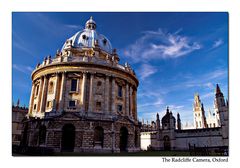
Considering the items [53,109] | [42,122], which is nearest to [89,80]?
[53,109]

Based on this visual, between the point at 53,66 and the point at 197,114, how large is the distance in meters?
59.3

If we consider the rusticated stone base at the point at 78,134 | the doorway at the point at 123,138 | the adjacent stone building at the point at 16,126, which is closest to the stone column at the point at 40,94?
the rusticated stone base at the point at 78,134

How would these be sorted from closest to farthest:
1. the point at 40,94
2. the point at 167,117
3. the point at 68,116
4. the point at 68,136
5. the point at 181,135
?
1. the point at 68,116
2. the point at 68,136
3. the point at 40,94
4. the point at 181,135
5. the point at 167,117

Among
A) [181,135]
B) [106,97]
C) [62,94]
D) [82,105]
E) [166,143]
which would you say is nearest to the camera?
[82,105]

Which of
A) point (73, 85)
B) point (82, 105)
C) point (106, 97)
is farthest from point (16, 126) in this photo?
point (106, 97)

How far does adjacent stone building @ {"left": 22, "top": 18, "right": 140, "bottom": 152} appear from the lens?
22.3 m

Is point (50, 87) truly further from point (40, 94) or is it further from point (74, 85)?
point (74, 85)

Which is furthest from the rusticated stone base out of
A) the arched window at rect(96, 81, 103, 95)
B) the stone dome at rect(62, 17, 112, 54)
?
the stone dome at rect(62, 17, 112, 54)

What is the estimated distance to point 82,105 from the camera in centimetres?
2431

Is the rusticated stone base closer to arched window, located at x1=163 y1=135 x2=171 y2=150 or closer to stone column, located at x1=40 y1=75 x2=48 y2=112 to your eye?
stone column, located at x1=40 y1=75 x2=48 y2=112

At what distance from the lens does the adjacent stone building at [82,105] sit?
22.3m

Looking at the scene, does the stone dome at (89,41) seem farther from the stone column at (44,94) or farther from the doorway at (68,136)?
the doorway at (68,136)

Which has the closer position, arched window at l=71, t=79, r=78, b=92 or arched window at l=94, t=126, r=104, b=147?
arched window at l=94, t=126, r=104, b=147

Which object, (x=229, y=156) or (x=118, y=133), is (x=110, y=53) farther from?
(x=229, y=156)
